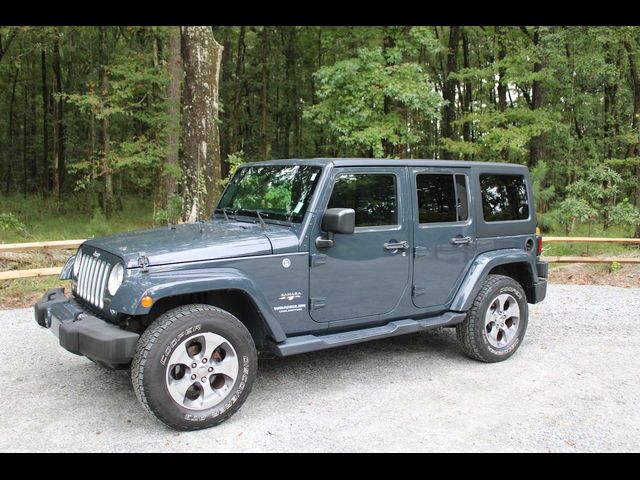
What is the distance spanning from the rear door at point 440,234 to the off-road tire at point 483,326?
0.28m

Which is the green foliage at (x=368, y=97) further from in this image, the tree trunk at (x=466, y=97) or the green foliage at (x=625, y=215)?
the green foliage at (x=625, y=215)

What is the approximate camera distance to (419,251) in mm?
5020

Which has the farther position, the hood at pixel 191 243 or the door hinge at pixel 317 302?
the door hinge at pixel 317 302

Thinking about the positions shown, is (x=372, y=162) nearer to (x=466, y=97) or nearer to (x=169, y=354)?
(x=169, y=354)

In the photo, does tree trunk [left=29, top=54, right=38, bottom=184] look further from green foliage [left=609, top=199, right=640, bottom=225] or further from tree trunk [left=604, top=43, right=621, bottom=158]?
green foliage [left=609, top=199, right=640, bottom=225]

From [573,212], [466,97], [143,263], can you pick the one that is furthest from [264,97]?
[143,263]

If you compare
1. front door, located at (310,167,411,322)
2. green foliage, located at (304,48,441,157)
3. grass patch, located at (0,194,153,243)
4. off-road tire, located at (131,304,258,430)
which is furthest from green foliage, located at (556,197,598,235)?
grass patch, located at (0,194,153,243)

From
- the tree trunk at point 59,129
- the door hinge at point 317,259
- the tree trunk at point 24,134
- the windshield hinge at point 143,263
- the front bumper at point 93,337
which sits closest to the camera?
the front bumper at point 93,337

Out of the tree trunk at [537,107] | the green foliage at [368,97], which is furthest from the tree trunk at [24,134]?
the tree trunk at [537,107]

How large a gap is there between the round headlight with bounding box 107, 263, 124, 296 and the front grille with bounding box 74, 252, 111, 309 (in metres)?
0.08

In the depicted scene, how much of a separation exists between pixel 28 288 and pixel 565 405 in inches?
283

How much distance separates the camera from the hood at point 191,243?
390 cm

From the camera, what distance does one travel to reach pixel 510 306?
222 inches

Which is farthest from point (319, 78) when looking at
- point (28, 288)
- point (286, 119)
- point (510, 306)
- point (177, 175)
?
point (286, 119)
